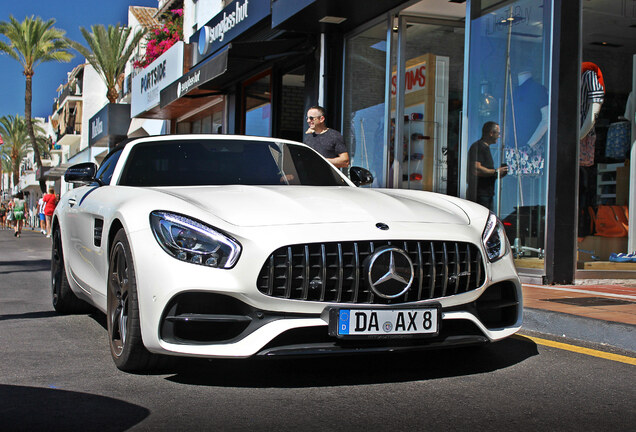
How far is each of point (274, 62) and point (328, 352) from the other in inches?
502

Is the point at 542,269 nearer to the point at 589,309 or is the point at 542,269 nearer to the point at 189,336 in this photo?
the point at 589,309

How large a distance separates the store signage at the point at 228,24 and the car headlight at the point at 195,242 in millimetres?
11086

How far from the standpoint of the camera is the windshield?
479 centimetres

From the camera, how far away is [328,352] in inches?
134

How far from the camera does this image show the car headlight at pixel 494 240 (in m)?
3.93

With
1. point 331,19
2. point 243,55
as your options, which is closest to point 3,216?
point 243,55

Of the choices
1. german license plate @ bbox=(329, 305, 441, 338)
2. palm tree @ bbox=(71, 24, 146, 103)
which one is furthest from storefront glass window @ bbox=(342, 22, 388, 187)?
palm tree @ bbox=(71, 24, 146, 103)

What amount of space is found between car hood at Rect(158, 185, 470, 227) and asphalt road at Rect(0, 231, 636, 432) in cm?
77

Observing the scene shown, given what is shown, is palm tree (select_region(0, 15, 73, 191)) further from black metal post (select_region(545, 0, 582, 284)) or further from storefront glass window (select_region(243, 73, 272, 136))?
black metal post (select_region(545, 0, 582, 284))

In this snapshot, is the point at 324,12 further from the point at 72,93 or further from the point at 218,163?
the point at 72,93

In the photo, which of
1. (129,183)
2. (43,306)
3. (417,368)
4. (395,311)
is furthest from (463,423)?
(43,306)

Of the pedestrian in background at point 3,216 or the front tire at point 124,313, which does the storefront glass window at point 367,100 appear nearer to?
the front tire at point 124,313

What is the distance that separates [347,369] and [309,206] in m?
0.86

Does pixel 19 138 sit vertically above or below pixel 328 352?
above
